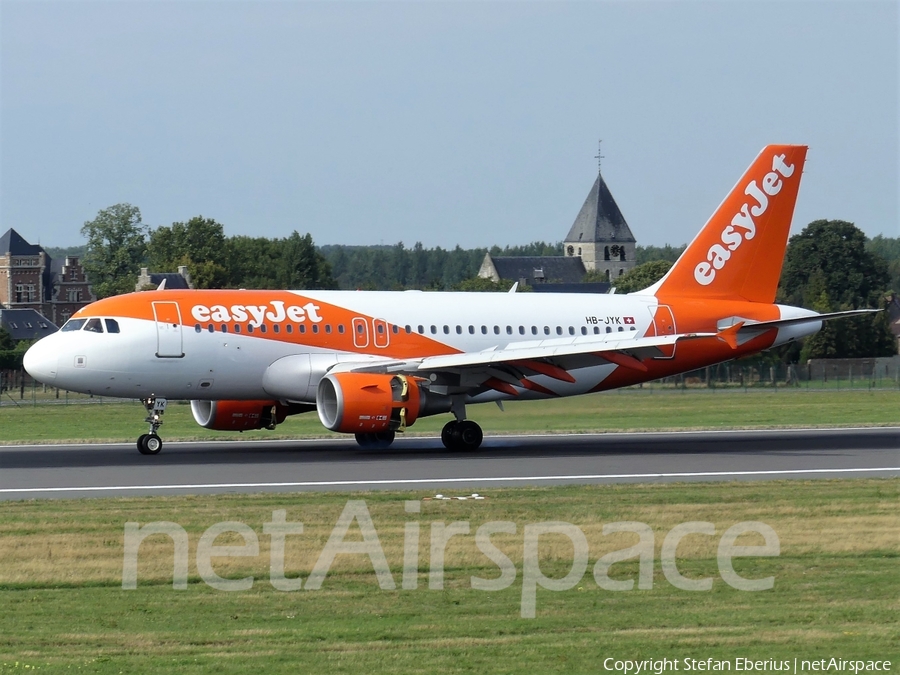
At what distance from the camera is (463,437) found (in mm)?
30344

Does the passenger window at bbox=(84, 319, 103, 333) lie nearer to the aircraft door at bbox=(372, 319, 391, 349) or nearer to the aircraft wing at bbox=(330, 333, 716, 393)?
the aircraft wing at bbox=(330, 333, 716, 393)

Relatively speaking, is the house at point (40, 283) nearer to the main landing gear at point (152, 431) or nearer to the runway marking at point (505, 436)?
the runway marking at point (505, 436)

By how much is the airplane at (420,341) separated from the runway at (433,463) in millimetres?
1164

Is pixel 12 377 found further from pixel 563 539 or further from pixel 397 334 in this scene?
pixel 563 539

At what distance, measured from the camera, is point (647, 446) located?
31.1 meters

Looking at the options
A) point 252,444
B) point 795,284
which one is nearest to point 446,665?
point 252,444

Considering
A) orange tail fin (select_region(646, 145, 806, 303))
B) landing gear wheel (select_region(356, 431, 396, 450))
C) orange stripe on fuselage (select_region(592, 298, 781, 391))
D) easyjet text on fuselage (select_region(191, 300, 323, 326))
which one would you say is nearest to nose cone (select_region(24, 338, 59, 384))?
easyjet text on fuselage (select_region(191, 300, 323, 326))

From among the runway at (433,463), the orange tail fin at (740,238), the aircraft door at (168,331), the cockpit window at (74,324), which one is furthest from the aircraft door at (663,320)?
the cockpit window at (74,324)

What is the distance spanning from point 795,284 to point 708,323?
8893cm

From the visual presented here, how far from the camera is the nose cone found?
28.7m

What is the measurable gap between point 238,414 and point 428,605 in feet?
65.2

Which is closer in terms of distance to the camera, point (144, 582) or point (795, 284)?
point (144, 582)

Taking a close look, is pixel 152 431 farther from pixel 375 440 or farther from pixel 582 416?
pixel 582 416

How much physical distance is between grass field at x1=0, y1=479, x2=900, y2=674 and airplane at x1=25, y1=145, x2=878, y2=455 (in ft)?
34.1
